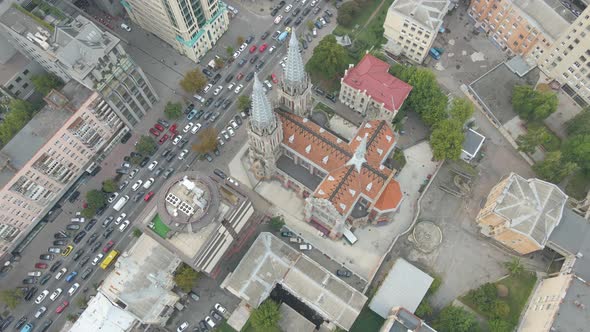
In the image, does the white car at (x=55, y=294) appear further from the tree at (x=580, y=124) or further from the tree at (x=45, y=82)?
the tree at (x=580, y=124)

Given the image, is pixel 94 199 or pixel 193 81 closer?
pixel 94 199

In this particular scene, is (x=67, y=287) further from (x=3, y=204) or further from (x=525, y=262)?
(x=525, y=262)

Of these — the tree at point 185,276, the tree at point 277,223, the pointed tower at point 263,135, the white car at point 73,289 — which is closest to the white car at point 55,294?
the white car at point 73,289

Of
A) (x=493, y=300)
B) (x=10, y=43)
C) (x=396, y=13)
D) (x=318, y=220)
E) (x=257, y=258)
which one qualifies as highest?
→ (x=396, y=13)

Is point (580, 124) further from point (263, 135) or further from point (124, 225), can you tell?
point (124, 225)

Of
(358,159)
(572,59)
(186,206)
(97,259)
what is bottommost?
(97,259)

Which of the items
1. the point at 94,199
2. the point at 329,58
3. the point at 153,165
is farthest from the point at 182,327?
the point at 329,58

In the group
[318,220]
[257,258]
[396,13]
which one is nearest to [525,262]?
[318,220]
